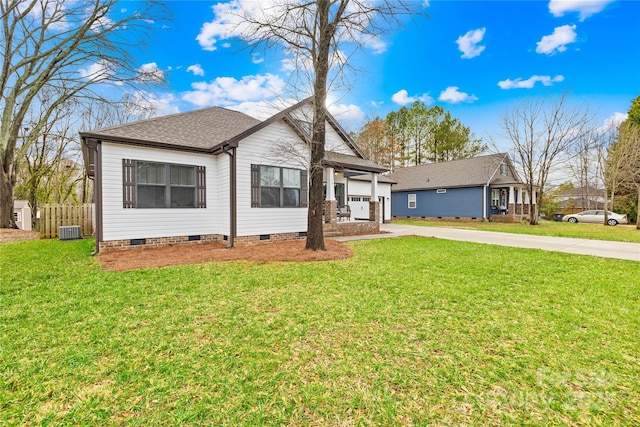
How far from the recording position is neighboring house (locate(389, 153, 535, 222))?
2370 centimetres

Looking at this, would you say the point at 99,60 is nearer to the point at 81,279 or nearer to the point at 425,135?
the point at 81,279

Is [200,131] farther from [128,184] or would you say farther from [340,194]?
[340,194]

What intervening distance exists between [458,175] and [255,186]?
21699 millimetres

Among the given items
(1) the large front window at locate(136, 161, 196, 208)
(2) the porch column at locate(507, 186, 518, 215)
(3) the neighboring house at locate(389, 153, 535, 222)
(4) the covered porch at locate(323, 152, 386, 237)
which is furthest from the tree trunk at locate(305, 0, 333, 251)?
(2) the porch column at locate(507, 186, 518, 215)

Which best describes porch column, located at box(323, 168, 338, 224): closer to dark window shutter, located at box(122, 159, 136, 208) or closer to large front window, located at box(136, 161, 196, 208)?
large front window, located at box(136, 161, 196, 208)

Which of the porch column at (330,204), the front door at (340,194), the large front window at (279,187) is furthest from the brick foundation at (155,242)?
the front door at (340,194)

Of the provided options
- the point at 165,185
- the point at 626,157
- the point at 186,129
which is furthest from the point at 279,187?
the point at 626,157

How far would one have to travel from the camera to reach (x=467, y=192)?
24.6m

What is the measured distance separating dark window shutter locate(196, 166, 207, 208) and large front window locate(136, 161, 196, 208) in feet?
0.43

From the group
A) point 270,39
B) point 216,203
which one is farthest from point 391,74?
point 216,203

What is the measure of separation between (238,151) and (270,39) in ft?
11.8

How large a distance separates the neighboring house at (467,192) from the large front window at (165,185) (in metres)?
22.2

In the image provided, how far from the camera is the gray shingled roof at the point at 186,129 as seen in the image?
8781mm

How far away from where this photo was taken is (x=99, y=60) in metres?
14.1
